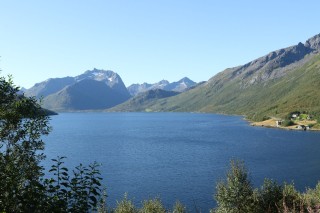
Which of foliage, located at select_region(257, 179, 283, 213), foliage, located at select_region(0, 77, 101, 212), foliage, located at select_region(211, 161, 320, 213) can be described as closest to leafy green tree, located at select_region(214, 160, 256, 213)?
foliage, located at select_region(211, 161, 320, 213)

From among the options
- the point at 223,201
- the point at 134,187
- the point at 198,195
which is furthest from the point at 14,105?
the point at 134,187

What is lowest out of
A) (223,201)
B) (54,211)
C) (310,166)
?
(310,166)

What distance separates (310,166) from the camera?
484 ft

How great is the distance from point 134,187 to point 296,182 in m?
56.3

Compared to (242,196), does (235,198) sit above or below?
below

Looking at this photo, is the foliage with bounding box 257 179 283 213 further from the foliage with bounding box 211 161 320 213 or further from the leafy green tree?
the leafy green tree

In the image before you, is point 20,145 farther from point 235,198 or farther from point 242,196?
point 242,196

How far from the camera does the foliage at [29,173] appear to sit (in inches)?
631

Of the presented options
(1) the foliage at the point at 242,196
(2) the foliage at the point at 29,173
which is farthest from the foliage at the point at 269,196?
(2) the foliage at the point at 29,173

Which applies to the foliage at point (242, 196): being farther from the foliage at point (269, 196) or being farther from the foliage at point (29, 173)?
the foliage at point (29, 173)

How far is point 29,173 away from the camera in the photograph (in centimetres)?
2048

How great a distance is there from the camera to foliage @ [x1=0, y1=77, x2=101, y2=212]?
16.0m

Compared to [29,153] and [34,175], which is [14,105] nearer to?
[29,153]

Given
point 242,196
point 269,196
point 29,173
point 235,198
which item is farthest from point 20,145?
point 269,196
